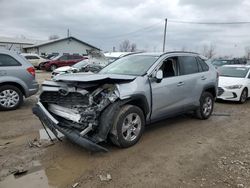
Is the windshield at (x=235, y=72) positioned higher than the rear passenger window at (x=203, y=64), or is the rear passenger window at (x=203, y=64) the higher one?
the rear passenger window at (x=203, y=64)

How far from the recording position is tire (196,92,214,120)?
651 centimetres

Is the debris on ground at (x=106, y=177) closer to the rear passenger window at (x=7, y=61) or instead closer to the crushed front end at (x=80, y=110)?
the crushed front end at (x=80, y=110)

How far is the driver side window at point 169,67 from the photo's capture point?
547 centimetres

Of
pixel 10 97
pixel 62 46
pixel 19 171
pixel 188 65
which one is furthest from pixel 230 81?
pixel 62 46

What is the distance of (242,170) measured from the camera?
155 inches

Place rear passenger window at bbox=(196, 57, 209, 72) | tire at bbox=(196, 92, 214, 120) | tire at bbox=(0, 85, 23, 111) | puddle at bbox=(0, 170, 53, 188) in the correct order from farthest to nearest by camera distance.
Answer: tire at bbox=(0, 85, 23, 111)
rear passenger window at bbox=(196, 57, 209, 72)
tire at bbox=(196, 92, 214, 120)
puddle at bbox=(0, 170, 53, 188)

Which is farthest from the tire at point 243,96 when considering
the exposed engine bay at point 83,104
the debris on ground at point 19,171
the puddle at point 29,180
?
the debris on ground at point 19,171

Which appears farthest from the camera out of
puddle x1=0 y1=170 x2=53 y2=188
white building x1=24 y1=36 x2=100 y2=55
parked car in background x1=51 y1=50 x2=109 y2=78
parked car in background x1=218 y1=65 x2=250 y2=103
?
white building x1=24 y1=36 x2=100 y2=55

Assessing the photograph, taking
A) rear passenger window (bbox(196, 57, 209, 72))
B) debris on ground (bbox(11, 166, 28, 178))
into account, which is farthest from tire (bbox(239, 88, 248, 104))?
debris on ground (bbox(11, 166, 28, 178))

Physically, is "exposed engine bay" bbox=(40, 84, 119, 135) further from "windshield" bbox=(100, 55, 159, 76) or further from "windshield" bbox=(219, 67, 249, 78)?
"windshield" bbox=(219, 67, 249, 78)

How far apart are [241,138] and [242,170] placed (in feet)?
5.48

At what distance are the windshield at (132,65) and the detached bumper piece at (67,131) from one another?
5.62ft

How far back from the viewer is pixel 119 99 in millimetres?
4316

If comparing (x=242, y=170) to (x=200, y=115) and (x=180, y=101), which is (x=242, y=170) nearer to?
(x=180, y=101)
